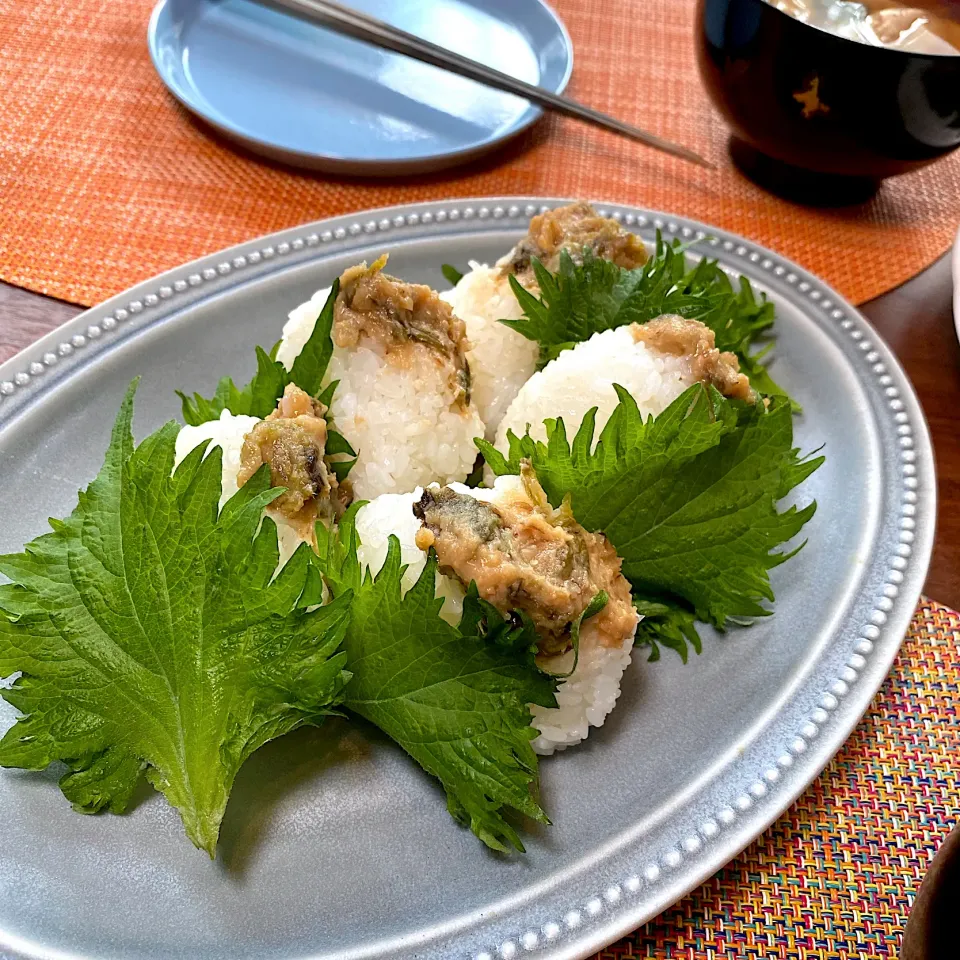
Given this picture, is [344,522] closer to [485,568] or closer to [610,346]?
[485,568]

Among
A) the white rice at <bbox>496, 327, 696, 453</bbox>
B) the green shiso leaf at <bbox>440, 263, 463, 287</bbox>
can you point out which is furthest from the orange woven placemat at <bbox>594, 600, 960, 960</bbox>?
the green shiso leaf at <bbox>440, 263, 463, 287</bbox>

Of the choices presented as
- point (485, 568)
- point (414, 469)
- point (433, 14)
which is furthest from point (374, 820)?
point (433, 14)

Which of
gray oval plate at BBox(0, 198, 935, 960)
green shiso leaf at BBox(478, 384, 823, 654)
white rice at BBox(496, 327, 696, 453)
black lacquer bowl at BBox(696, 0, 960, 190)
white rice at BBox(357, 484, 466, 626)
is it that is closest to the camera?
gray oval plate at BBox(0, 198, 935, 960)

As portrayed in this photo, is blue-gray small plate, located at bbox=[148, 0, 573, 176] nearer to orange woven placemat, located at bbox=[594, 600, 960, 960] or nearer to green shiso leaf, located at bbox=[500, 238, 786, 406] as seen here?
green shiso leaf, located at bbox=[500, 238, 786, 406]

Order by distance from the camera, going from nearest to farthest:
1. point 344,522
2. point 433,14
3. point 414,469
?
point 344,522 < point 414,469 < point 433,14

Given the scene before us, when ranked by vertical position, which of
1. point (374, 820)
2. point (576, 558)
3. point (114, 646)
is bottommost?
point (374, 820)

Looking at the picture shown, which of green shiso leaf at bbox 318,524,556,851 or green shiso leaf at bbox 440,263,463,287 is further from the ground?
green shiso leaf at bbox 440,263,463,287
